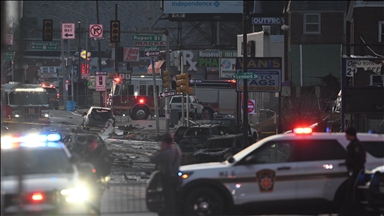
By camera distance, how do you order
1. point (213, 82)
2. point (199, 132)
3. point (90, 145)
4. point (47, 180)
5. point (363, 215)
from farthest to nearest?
point (213, 82), point (199, 132), point (90, 145), point (363, 215), point (47, 180)

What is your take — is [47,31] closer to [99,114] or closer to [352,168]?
[99,114]

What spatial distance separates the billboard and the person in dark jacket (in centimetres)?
5503

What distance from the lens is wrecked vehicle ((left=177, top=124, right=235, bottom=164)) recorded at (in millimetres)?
28984

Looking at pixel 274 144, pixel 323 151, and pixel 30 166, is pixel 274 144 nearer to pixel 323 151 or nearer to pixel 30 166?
pixel 323 151

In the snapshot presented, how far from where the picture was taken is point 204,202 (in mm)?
12609

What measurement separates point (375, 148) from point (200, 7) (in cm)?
5547

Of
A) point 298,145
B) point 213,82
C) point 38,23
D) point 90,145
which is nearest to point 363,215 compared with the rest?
point 298,145

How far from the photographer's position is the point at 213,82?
5806cm

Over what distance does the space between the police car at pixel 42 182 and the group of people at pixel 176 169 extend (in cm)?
131

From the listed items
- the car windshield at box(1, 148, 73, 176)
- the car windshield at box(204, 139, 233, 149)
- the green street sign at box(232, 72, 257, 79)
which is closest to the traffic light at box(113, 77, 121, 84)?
the car windshield at box(204, 139, 233, 149)

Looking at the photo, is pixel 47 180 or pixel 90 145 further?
pixel 90 145

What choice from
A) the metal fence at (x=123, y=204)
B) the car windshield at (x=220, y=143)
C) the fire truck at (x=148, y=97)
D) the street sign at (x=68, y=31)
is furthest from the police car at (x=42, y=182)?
the street sign at (x=68, y=31)

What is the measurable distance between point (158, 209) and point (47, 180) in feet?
8.13

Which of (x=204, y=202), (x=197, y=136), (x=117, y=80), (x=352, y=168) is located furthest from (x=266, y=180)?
(x=117, y=80)
